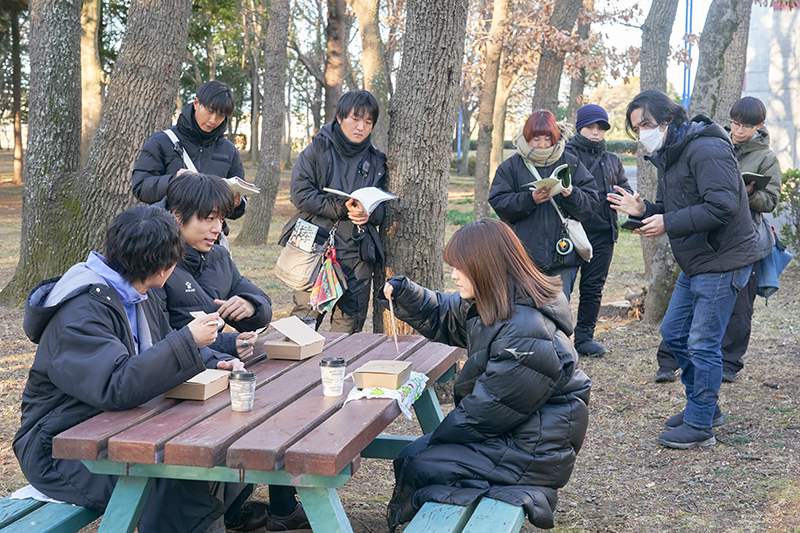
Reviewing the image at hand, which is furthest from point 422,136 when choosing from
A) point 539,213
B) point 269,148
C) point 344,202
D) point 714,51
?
point 269,148

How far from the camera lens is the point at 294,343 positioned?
302 centimetres

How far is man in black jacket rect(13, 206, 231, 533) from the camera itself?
216cm

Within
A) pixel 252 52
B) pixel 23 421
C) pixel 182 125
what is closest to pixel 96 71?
pixel 182 125

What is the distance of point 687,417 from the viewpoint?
404 centimetres

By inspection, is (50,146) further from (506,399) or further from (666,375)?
(506,399)

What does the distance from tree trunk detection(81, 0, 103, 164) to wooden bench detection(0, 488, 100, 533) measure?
292 inches

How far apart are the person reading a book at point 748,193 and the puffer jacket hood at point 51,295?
12.9ft

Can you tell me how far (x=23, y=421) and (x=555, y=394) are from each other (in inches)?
69.3

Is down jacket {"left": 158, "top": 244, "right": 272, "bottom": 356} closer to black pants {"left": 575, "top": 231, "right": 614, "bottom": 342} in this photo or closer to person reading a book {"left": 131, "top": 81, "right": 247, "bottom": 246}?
person reading a book {"left": 131, "top": 81, "right": 247, "bottom": 246}

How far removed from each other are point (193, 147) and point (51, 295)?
2.24 metres

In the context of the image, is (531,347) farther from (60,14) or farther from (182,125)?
(60,14)

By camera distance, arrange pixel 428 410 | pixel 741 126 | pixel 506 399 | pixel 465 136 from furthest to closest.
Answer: pixel 465 136, pixel 741 126, pixel 428 410, pixel 506 399

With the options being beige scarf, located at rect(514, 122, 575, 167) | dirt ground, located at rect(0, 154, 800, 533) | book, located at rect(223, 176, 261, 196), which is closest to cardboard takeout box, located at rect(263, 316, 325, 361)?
dirt ground, located at rect(0, 154, 800, 533)

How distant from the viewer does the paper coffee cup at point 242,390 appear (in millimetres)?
2281
